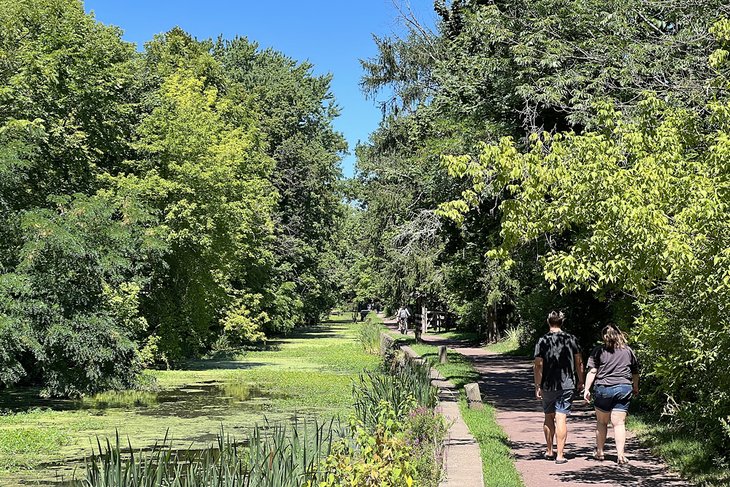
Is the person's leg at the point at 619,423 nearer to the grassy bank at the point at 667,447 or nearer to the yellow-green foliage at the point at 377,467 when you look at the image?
the grassy bank at the point at 667,447

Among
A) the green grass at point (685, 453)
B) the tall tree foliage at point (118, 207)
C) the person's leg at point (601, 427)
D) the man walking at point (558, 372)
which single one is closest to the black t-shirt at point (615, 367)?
the man walking at point (558, 372)

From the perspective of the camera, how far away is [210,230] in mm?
33406

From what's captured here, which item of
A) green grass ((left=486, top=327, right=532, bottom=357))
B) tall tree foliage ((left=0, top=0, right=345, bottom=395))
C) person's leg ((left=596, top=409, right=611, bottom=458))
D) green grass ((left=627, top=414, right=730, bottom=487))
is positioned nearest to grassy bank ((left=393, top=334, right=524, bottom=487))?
person's leg ((left=596, top=409, right=611, bottom=458))

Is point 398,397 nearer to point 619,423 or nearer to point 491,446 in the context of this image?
point 491,446

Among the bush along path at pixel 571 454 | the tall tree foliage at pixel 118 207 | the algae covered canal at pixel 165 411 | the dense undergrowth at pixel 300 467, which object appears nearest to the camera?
the dense undergrowth at pixel 300 467

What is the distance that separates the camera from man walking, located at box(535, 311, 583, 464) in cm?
1042

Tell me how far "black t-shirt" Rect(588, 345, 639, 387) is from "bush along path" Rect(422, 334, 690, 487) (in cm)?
102

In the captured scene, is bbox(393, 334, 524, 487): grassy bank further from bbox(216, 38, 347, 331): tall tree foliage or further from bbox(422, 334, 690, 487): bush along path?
bbox(216, 38, 347, 331): tall tree foliage

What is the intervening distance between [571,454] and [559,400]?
1.15m

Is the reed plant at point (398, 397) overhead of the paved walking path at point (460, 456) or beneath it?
overhead

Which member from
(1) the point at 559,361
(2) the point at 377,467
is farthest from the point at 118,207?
(2) the point at 377,467

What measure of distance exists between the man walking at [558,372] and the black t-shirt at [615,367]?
0.26 metres

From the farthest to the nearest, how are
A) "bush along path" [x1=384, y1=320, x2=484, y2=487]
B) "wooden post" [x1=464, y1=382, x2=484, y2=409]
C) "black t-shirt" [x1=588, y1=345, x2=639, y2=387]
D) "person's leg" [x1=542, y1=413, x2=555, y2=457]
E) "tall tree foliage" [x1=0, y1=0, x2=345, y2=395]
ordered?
1. "tall tree foliage" [x1=0, y1=0, x2=345, y2=395]
2. "wooden post" [x1=464, y1=382, x2=484, y2=409]
3. "person's leg" [x1=542, y1=413, x2=555, y2=457]
4. "black t-shirt" [x1=588, y1=345, x2=639, y2=387]
5. "bush along path" [x1=384, y1=320, x2=484, y2=487]

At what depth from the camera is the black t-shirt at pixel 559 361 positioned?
34.3ft
